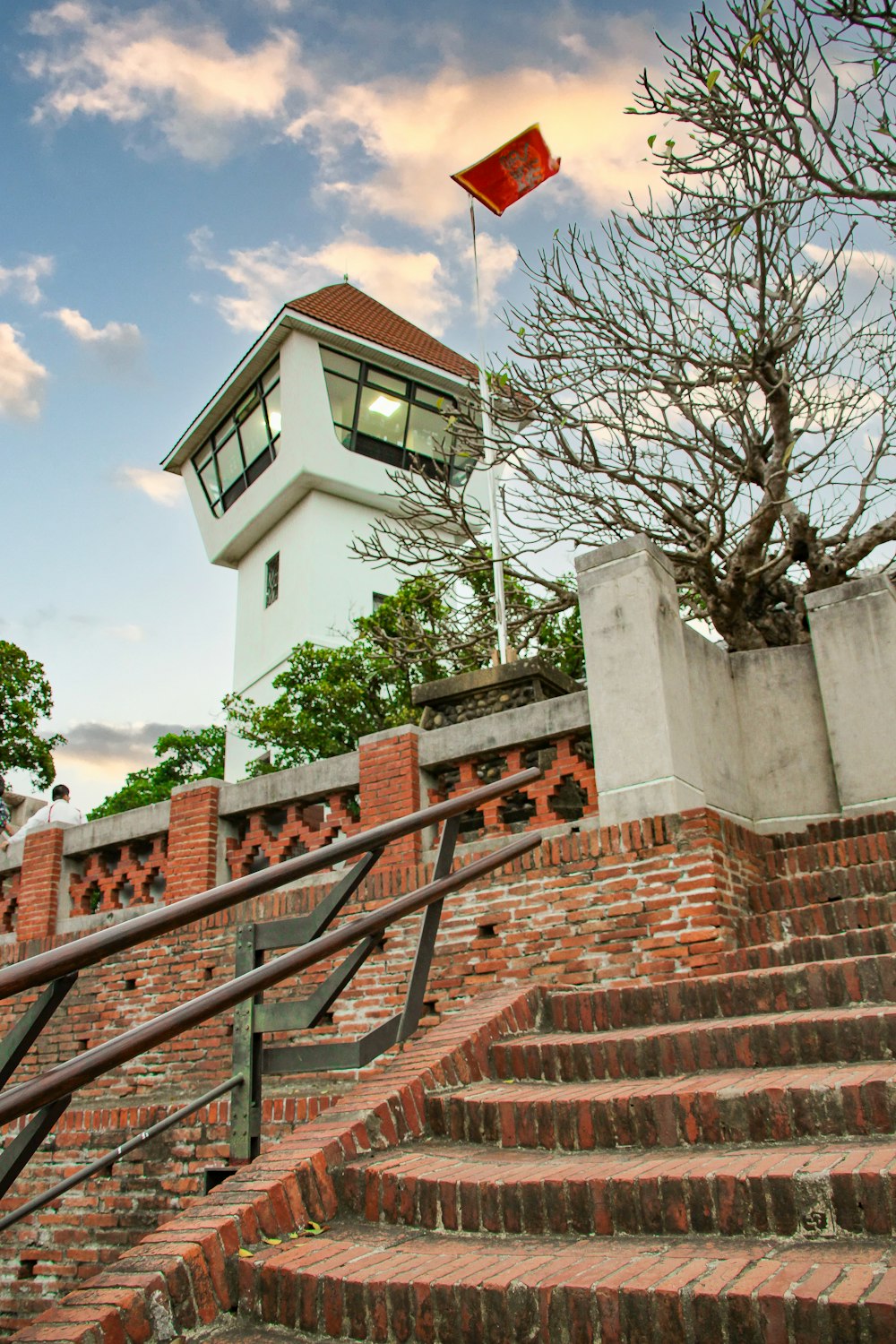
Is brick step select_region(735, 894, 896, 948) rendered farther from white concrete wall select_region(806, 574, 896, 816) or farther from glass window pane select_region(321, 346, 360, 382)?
glass window pane select_region(321, 346, 360, 382)

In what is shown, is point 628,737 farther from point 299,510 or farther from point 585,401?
point 299,510

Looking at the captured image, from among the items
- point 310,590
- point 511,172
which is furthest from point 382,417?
point 511,172

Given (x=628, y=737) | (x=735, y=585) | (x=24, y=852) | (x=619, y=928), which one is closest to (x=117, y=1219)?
(x=619, y=928)

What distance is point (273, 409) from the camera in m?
26.5

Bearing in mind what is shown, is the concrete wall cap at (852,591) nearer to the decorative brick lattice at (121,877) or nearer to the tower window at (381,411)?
the decorative brick lattice at (121,877)

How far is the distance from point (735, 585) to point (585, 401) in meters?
2.48

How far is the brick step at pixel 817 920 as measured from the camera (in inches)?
175

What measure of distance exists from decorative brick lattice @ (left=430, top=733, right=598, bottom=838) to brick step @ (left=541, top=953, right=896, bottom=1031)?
1522 mm

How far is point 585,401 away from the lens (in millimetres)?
9977

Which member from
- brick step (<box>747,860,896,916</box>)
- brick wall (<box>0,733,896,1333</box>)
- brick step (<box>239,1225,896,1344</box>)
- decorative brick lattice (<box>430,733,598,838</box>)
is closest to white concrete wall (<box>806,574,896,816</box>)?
brick wall (<box>0,733,896,1333</box>)

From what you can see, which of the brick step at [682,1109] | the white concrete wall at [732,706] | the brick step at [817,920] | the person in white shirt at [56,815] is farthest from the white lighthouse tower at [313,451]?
the brick step at [682,1109]

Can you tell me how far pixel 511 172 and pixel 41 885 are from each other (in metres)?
9.27

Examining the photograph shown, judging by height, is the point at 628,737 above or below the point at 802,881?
above

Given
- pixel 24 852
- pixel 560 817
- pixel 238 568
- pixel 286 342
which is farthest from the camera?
pixel 238 568
